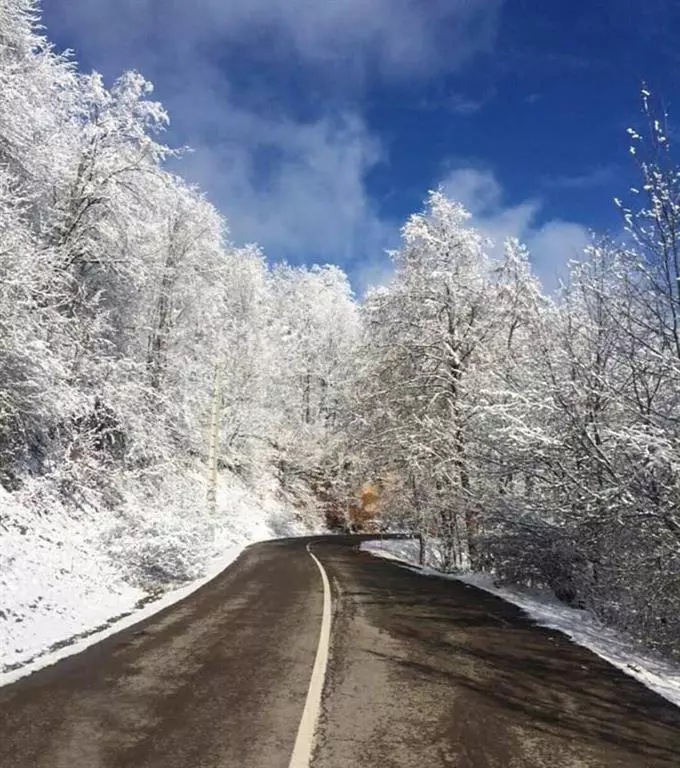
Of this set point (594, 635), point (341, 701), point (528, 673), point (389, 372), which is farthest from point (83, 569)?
point (389, 372)

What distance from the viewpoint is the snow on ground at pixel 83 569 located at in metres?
8.28

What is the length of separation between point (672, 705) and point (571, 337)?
23.4 ft

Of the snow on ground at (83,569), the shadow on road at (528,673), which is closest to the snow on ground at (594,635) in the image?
the shadow on road at (528,673)

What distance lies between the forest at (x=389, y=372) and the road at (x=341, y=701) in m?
3.20

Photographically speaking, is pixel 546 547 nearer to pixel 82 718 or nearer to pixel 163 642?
pixel 163 642

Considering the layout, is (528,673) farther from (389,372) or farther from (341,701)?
(389,372)

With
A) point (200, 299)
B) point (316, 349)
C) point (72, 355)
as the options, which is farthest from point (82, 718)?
point (316, 349)

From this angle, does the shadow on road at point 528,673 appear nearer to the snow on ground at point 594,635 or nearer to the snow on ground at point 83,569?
the snow on ground at point 594,635

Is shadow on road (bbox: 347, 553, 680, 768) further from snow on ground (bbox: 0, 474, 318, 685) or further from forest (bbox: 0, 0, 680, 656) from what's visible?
snow on ground (bbox: 0, 474, 318, 685)

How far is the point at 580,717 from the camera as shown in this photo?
5645 millimetres

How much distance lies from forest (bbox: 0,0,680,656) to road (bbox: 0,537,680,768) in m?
3.20

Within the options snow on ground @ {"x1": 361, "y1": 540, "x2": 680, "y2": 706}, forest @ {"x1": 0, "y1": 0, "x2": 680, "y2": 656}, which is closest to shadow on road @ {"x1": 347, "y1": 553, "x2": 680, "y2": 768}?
snow on ground @ {"x1": 361, "y1": 540, "x2": 680, "y2": 706}

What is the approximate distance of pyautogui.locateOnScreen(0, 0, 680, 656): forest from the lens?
9.99 m

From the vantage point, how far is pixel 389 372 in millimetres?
21781
